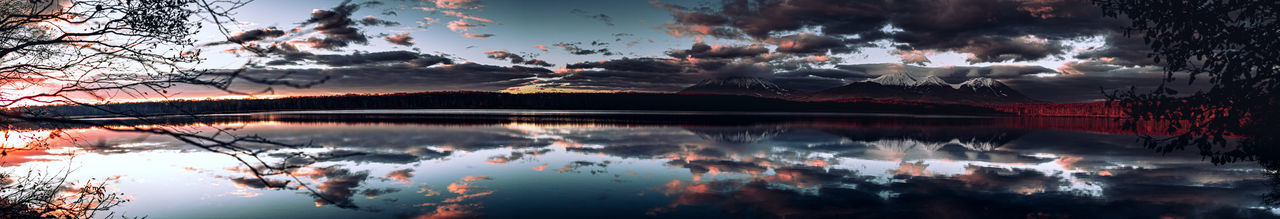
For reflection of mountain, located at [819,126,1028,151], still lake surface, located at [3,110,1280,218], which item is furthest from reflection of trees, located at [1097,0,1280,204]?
reflection of mountain, located at [819,126,1028,151]

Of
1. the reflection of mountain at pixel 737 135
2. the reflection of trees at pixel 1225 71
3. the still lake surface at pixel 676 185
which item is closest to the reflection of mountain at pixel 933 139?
the reflection of mountain at pixel 737 135

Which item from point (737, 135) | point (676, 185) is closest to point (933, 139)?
point (737, 135)

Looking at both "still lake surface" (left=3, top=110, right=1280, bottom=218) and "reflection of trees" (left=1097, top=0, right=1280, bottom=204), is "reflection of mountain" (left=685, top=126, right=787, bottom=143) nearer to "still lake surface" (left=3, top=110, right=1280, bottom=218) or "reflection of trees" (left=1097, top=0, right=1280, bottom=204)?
"still lake surface" (left=3, top=110, right=1280, bottom=218)

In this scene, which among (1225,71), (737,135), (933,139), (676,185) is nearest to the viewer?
(1225,71)

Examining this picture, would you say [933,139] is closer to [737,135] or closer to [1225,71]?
[737,135]

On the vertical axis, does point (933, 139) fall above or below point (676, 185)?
below

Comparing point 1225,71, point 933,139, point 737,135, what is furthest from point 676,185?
point 933,139

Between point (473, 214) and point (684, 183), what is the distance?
385 inches

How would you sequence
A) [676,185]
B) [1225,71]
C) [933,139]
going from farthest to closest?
[933,139]
[676,185]
[1225,71]

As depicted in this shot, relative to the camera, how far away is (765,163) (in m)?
34.7

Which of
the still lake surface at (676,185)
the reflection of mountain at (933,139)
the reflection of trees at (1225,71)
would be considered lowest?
the reflection of mountain at (933,139)

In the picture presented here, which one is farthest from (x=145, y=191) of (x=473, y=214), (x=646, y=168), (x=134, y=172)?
(x=646, y=168)

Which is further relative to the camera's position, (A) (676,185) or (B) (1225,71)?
(A) (676,185)

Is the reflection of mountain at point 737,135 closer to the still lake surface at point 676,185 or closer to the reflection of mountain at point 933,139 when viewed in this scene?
the reflection of mountain at point 933,139
